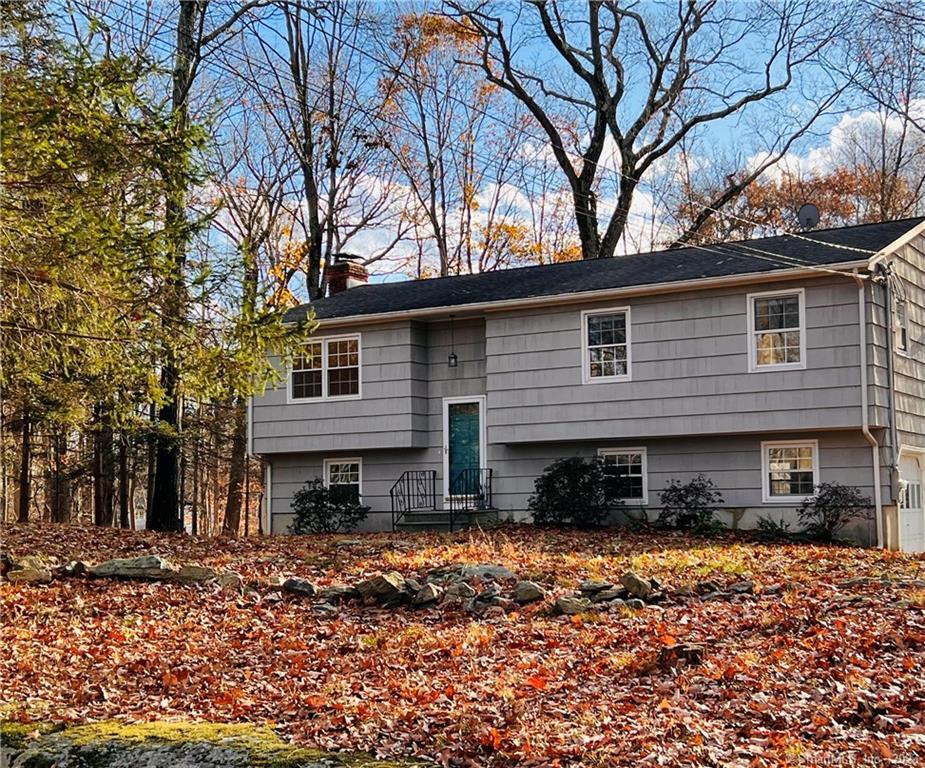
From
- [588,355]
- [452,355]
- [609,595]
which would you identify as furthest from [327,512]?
[609,595]

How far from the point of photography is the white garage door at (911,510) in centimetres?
1980

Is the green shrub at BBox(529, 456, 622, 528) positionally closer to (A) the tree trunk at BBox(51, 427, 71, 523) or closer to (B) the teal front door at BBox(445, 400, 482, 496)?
(B) the teal front door at BBox(445, 400, 482, 496)

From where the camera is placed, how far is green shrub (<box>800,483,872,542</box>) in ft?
60.6

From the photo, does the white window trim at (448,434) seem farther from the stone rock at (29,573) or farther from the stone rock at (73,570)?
the stone rock at (29,573)

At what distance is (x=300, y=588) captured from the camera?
12406 mm

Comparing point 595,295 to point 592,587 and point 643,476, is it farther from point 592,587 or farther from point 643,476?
point 592,587

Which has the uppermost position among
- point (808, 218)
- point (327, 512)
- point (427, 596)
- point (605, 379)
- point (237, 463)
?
point (808, 218)

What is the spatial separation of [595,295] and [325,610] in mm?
10625

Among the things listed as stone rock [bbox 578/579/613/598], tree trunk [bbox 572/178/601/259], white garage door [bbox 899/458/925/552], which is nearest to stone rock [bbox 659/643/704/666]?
stone rock [bbox 578/579/613/598]

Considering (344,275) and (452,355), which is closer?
(452,355)

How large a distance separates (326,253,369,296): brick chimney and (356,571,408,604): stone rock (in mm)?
15962

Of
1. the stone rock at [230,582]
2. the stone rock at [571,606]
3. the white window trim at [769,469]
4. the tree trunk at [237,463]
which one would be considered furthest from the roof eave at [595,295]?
the stone rock at [230,582]

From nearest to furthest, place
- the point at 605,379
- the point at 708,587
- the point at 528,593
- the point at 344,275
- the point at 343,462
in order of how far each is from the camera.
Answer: the point at 528,593
the point at 708,587
the point at 605,379
the point at 343,462
the point at 344,275

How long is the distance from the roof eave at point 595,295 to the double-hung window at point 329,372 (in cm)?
50
